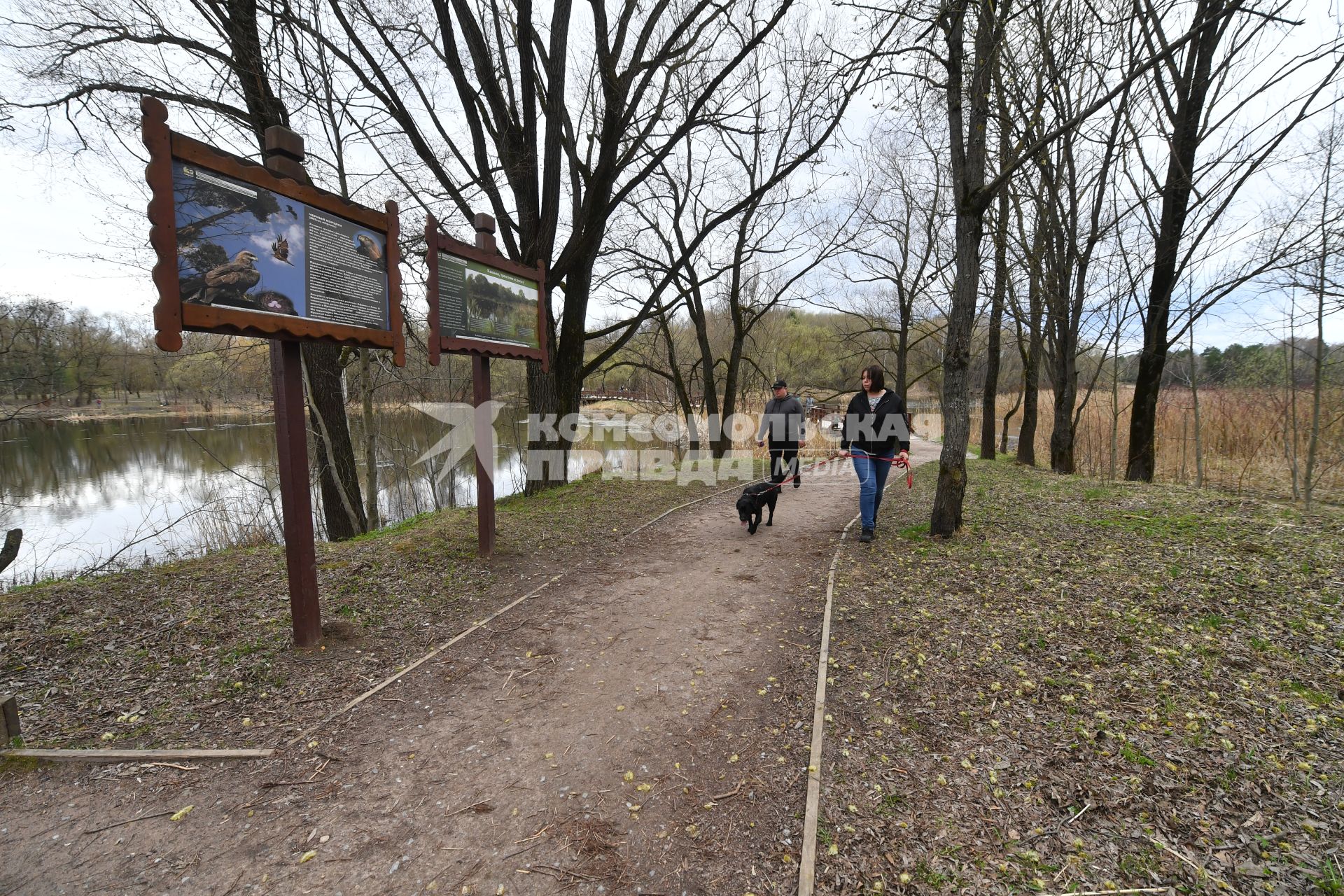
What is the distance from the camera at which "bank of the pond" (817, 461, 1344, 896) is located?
1.98 meters

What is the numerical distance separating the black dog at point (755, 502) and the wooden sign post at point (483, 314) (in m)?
3.19

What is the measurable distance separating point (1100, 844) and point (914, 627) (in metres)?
1.95

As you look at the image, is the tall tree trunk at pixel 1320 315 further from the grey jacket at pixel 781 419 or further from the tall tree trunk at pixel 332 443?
the tall tree trunk at pixel 332 443

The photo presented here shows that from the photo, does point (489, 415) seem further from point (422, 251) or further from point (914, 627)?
point (914, 627)

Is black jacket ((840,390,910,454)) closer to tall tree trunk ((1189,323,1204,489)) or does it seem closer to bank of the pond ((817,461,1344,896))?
bank of the pond ((817,461,1344,896))

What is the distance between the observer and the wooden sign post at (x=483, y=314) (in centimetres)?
550

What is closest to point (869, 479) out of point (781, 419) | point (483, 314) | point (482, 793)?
point (781, 419)

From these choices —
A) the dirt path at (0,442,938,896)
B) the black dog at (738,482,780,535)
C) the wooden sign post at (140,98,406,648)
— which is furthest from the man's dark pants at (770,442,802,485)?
the wooden sign post at (140,98,406,648)

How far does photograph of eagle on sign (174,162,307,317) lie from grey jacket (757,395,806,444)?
5.73m

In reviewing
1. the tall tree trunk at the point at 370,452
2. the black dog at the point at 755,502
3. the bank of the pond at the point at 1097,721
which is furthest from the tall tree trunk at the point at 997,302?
the tall tree trunk at the point at 370,452

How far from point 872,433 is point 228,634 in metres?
6.33

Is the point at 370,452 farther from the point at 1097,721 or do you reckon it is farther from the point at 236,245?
the point at 1097,721

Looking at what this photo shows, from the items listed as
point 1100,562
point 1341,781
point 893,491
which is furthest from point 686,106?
point 1341,781

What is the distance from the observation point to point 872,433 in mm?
6195
